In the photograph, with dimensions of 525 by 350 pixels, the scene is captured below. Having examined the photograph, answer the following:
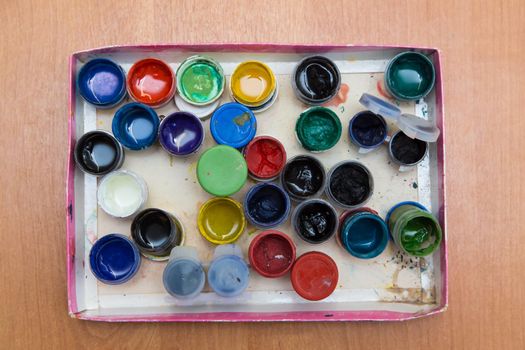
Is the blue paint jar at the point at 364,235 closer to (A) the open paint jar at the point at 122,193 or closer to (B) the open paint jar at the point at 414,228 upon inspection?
(B) the open paint jar at the point at 414,228

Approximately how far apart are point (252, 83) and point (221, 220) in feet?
1.24

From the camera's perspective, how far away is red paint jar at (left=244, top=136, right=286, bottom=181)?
1100mm

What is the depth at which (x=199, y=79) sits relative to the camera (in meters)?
1.14

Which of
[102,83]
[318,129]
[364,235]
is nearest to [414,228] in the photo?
[364,235]

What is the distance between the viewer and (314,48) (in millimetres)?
1097

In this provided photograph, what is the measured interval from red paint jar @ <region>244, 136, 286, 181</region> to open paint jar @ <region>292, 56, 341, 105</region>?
5.8 inches

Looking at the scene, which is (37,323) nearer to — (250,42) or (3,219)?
(3,219)

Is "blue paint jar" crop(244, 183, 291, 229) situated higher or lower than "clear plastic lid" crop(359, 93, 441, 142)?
lower

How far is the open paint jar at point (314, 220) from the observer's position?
1.08 meters

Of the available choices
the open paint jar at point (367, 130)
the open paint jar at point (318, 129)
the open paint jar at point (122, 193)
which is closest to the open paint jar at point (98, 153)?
the open paint jar at point (122, 193)

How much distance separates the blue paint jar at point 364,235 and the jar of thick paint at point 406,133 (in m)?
0.16

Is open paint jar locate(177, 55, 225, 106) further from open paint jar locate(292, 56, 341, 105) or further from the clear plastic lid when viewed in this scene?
the clear plastic lid

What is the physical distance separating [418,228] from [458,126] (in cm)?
30

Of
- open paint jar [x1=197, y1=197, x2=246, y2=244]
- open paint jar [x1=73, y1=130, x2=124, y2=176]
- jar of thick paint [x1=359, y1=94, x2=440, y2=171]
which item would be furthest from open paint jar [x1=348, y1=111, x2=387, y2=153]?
open paint jar [x1=73, y1=130, x2=124, y2=176]
